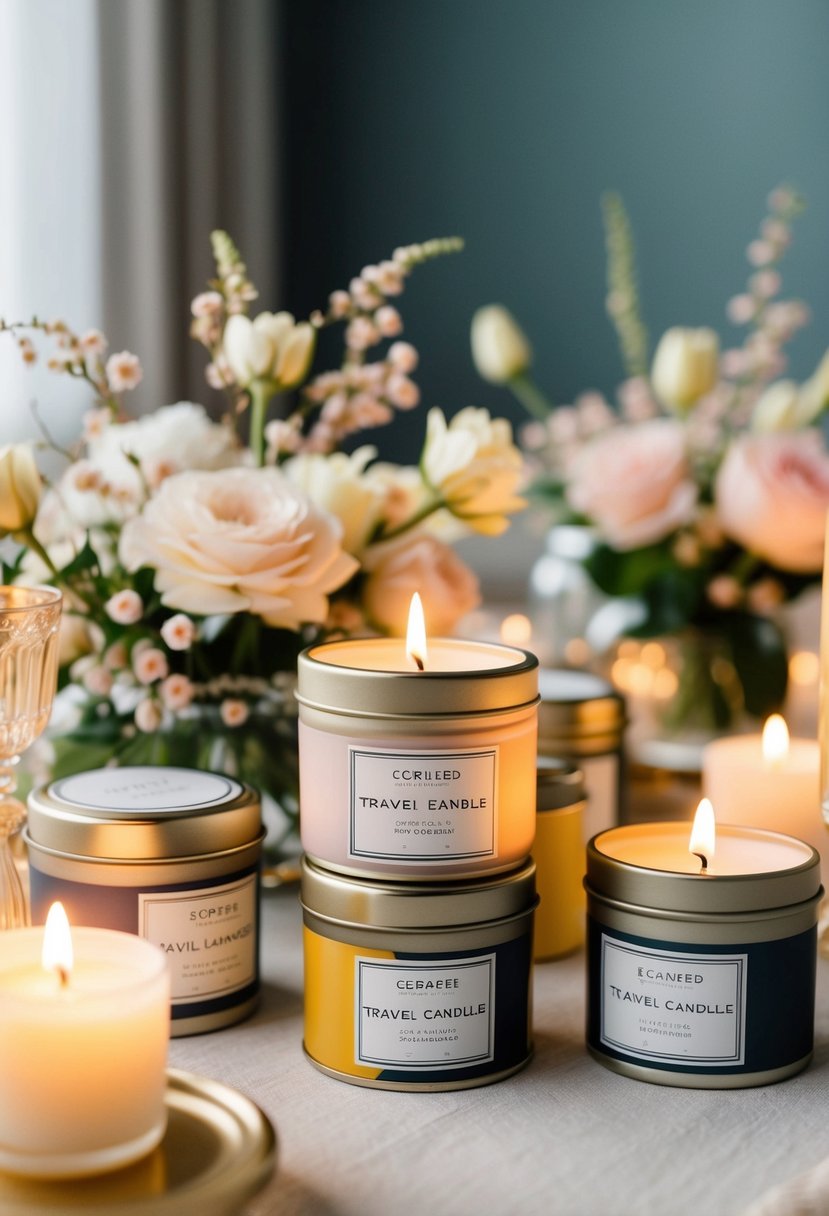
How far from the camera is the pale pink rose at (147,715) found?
92 cm

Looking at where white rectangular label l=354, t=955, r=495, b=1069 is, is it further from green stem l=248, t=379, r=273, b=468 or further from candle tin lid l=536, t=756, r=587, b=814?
green stem l=248, t=379, r=273, b=468

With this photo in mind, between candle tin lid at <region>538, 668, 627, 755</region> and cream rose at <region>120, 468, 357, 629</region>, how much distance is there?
202 millimetres

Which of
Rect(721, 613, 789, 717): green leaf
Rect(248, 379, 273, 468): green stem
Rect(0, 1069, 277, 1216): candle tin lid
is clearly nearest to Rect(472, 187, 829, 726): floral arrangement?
Rect(721, 613, 789, 717): green leaf

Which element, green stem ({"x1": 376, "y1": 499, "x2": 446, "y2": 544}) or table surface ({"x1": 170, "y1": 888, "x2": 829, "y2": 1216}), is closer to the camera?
table surface ({"x1": 170, "y1": 888, "x2": 829, "y2": 1216})

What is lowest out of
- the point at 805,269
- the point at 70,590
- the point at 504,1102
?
the point at 504,1102

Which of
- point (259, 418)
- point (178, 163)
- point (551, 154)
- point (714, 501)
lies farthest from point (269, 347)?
point (551, 154)

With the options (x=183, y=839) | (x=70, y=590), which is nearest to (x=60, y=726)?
(x=70, y=590)

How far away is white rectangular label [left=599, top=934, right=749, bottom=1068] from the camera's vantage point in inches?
27.4

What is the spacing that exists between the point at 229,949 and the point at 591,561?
25.8 inches

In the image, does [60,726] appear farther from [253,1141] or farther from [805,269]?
[805,269]

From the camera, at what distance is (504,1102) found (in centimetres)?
69

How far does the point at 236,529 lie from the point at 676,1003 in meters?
0.38

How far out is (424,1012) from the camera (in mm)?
691

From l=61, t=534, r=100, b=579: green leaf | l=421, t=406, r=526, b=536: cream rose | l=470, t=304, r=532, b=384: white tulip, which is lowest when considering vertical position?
l=61, t=534, r=100, b=579: green leaf
